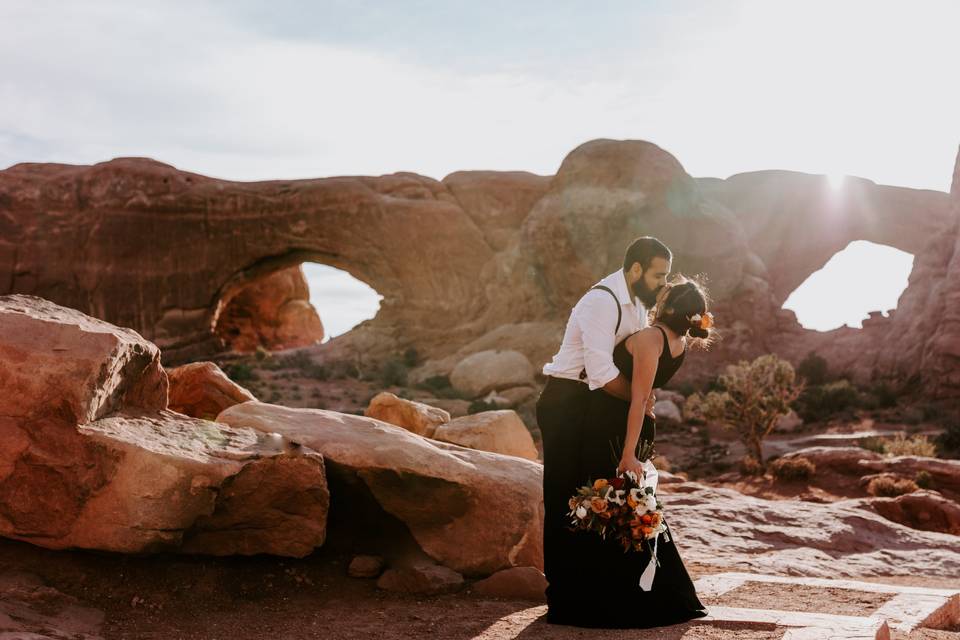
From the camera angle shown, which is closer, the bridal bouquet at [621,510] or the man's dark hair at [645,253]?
the bridal bouquet at [621,510]

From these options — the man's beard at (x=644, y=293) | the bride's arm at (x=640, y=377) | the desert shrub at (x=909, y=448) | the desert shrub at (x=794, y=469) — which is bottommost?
the desert shrub at (x=794, y=469)

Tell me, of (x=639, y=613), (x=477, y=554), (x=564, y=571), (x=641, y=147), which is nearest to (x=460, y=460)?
(x=477, y=554)

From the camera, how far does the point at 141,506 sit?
4.95 meters

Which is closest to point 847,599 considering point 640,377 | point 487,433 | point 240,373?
point 640,377

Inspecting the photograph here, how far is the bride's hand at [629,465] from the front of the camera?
4.78m

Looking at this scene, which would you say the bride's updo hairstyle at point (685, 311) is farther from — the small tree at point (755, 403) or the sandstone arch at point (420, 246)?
the sandstone arch at point (420, 246)

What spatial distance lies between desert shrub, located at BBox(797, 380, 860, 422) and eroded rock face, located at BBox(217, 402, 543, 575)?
1816 cm

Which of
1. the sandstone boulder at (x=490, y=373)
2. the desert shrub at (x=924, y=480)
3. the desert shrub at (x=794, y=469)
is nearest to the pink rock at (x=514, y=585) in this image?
the desert shrub at (x=924, y=480)

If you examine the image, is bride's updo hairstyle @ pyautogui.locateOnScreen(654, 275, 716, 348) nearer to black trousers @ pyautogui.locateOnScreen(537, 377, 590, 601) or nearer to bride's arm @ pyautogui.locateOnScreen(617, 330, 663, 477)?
bride's arm @ pyautogui.locateOnScreen(617, 330, 663, 477)

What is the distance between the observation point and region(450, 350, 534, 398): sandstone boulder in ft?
78.3

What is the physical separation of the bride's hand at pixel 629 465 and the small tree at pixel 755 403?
13054mm

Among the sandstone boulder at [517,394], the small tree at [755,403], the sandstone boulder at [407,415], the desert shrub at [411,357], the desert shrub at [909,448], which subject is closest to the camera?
the sandstone boulder at [407,415]

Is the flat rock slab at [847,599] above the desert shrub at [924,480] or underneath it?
above

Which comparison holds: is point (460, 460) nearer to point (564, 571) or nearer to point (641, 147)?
point (564, 571)
